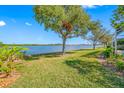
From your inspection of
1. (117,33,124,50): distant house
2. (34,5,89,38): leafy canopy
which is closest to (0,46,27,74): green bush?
(34,5,89,38): leafy canopy

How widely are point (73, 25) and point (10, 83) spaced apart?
8.44 m

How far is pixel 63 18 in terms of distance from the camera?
12172 mm

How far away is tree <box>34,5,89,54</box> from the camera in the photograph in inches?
469

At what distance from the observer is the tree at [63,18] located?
11.9m

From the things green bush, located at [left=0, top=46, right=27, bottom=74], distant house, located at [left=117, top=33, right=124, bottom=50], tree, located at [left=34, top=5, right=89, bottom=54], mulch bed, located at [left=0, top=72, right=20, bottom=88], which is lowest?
mulch bed, located at [left=0, top=72, right=20, bottom=88]

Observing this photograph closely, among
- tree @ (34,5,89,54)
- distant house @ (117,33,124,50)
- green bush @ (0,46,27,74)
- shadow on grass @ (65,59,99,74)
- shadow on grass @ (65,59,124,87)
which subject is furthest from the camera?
tree @ (34,5,89,54)

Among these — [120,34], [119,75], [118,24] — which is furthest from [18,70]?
[120,34]

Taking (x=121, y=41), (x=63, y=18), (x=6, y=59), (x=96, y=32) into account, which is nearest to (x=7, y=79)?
(x=6, y=59)

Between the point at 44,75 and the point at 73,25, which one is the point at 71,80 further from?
the point at 73,25

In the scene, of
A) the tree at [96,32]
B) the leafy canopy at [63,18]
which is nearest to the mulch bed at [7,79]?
the leafy canopy at [63,18]

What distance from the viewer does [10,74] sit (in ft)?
20.9

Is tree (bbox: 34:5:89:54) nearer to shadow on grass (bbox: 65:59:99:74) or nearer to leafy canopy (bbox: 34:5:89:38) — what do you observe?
leafy canopy (bbox: 34:5:89:38)

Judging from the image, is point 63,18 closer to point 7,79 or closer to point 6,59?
point 6,59

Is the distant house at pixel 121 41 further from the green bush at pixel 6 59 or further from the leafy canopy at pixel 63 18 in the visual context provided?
the green bush at pixel 6 59
